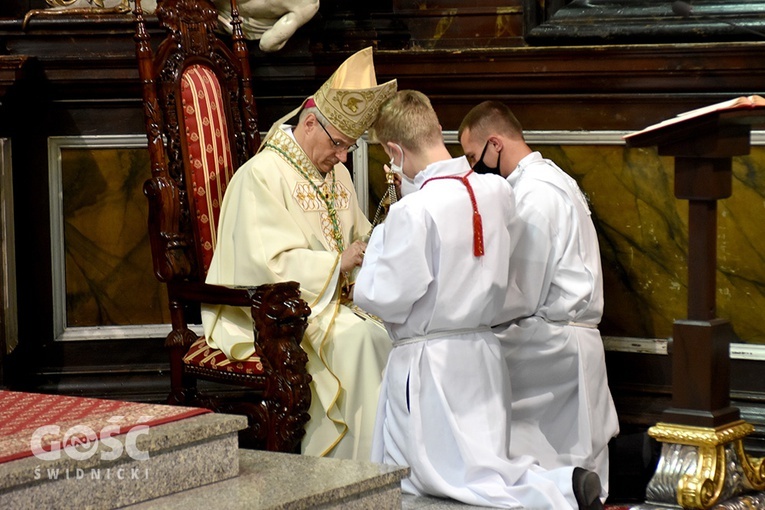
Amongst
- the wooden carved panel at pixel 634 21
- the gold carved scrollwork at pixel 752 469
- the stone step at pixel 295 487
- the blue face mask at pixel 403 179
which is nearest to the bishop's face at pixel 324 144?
the blue face mask at pixel 403 179

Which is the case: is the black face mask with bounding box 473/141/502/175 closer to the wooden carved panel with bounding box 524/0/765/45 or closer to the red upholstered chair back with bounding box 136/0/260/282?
the wooden carved panel with bounding box 524/0/765/45

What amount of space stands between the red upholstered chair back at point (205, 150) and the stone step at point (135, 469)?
1308 millimetres

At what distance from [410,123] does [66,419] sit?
149 centimetres

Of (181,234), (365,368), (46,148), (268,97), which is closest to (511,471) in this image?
(365,368)

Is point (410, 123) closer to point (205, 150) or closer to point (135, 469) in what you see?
point (205, 150)

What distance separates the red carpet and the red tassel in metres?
1.05

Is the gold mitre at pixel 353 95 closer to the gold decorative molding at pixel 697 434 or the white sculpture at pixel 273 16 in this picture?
the white sculpture at pixel 273 16

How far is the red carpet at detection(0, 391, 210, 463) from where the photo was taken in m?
3.32

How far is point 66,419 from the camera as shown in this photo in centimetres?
358

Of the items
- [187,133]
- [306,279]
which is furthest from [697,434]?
[187,133]

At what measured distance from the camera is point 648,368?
17.2ft

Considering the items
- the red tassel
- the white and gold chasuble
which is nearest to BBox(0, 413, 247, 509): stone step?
the white and gold chasuble

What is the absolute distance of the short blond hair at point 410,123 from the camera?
4.14m

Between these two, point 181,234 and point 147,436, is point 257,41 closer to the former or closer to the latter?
point 181,234
